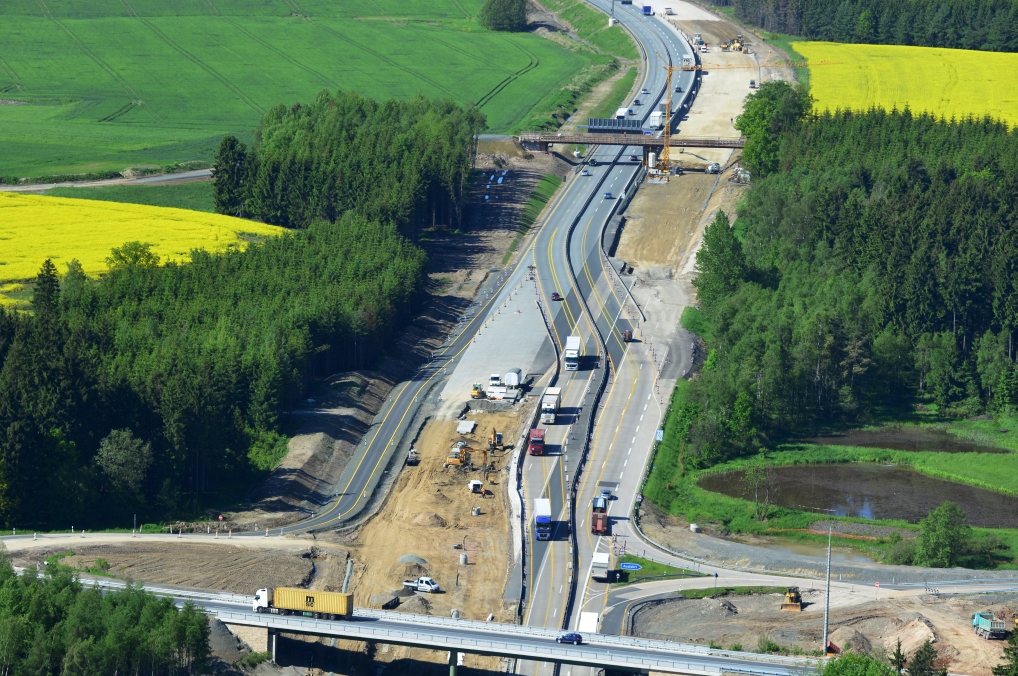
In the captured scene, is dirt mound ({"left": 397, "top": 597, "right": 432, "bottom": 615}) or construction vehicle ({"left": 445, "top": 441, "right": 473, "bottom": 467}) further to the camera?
construction vehicle ({"left": 445, "top": 441, "right": 473, "bottom": 467})

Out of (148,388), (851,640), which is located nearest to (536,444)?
(148,388)

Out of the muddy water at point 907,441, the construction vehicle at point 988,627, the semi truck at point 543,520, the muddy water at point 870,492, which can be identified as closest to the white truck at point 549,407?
the muddy water at point 870,492

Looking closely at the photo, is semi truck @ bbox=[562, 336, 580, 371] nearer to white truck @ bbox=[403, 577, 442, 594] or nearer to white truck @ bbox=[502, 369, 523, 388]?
white truck @ bbox=[502, 369, 523, 388]

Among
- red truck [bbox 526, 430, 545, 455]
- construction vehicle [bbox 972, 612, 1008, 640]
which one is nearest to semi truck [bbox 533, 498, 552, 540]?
red truck [bbox 526, 430, 545, 455]

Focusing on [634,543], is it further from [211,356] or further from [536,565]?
[211,356]

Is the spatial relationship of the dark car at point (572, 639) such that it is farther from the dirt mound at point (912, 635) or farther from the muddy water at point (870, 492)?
the muddy water at point (870, 492)

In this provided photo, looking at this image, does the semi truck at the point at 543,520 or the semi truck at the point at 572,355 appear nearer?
the semi truck at the point at 543,520

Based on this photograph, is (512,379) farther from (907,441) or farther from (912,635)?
(912,635)
